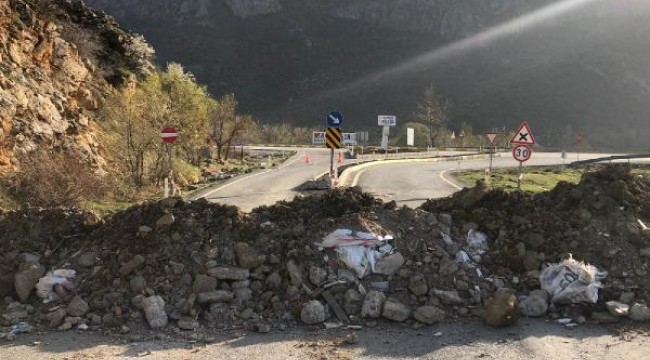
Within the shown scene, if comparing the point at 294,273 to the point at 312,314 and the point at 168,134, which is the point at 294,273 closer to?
the point at 312,314

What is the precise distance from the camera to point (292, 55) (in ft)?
440

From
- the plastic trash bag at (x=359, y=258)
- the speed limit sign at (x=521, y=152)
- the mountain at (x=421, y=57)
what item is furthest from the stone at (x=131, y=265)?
the mountain at (x=421, y=57)

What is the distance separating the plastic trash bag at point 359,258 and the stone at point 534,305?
1974 millimetres

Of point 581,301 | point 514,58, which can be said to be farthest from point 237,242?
point 514,58

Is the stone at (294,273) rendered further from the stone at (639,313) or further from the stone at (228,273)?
the stone at (639,313)

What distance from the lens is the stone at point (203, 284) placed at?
22.4 ft

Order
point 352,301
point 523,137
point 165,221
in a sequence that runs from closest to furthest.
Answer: point 352,301 → point 165,221 → point 523,137

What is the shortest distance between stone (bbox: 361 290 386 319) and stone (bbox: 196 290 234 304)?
1667 mm

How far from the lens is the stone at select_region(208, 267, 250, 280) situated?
7.00 meters

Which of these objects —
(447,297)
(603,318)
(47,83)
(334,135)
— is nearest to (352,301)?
(447,297)

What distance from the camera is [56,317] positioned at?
6387mm

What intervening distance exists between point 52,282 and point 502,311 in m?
5.58

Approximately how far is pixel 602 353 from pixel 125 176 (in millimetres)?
18733

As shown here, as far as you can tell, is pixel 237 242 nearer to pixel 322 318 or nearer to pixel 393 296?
pixel 322 318
